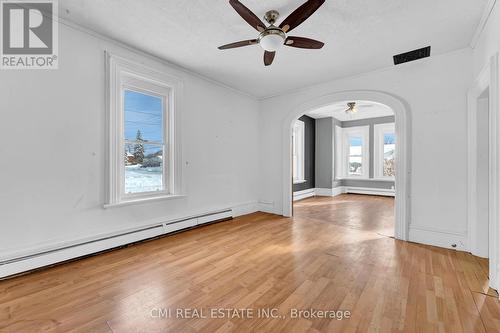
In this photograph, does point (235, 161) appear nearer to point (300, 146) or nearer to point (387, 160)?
point (300, 146)

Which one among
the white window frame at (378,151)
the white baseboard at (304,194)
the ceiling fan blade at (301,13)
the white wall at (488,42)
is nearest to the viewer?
the ceiling fan blade at (301,13)

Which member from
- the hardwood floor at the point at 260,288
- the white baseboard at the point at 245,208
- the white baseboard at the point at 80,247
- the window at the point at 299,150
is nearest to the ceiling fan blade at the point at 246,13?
the hardwood floor at the point at 260,288

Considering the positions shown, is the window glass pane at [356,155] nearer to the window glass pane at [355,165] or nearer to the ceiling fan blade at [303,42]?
the window glass pane at [355,165]

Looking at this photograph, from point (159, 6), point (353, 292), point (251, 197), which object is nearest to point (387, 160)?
point (251, 197)

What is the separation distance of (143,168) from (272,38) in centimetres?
260

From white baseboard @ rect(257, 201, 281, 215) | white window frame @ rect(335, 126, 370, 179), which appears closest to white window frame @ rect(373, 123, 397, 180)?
white window frame @ rect(335, 126, 370, 179)

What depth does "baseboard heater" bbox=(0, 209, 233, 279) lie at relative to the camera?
225cm

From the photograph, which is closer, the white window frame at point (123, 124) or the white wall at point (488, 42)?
the white wall at point (488, 42)

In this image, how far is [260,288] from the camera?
2.08 metres

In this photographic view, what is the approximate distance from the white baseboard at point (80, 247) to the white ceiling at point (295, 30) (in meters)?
2.59

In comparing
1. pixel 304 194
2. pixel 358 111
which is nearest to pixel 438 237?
pixel 304 194

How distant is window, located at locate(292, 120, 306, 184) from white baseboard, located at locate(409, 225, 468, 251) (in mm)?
4087

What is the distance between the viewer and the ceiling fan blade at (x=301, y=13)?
1.84 metres

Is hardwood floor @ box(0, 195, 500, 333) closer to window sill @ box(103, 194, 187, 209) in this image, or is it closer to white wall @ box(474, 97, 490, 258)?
white wall @ box(474, 97, 490, 258)
